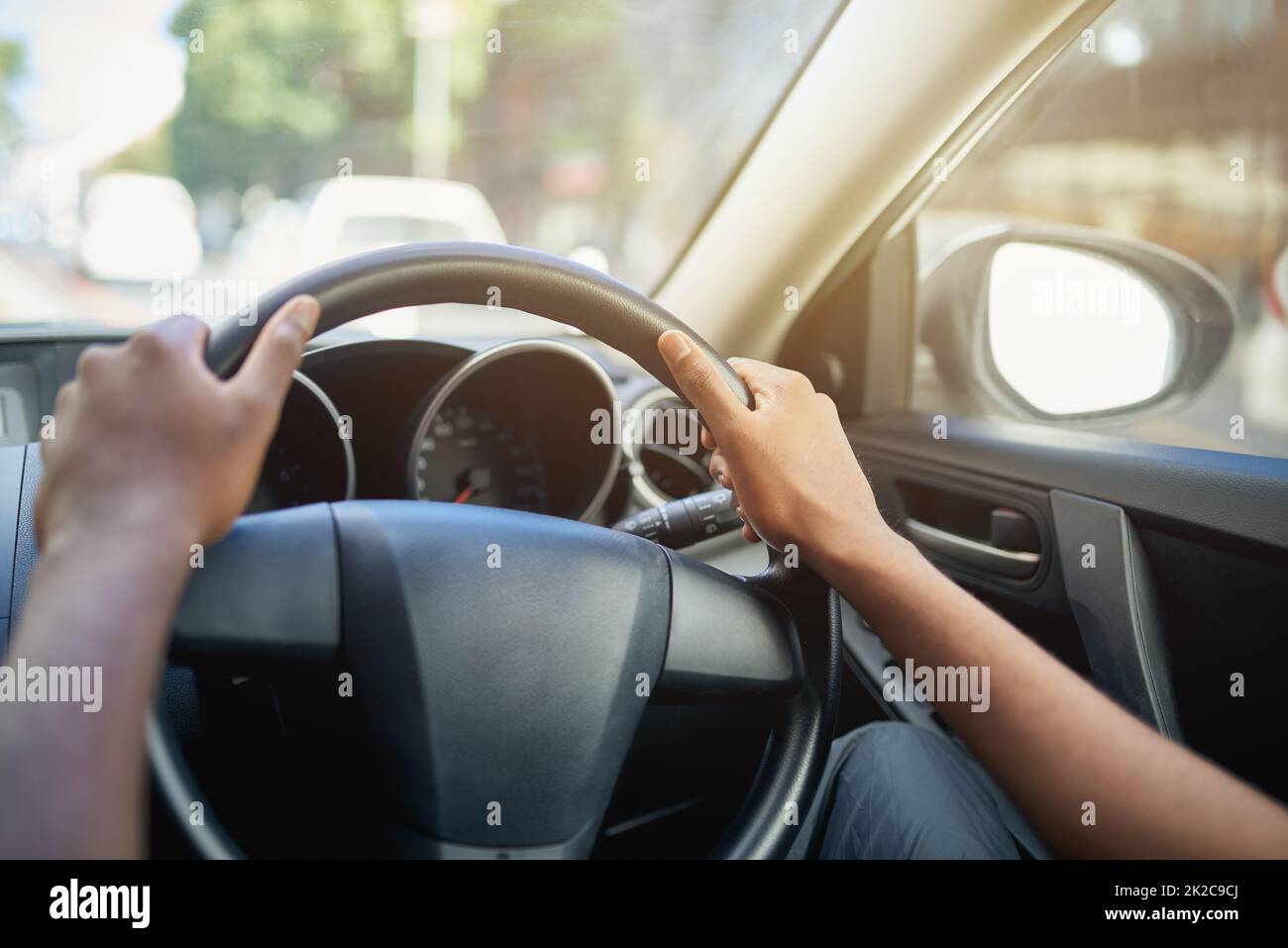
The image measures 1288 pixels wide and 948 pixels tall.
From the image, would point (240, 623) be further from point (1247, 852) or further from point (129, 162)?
point (129, 162)

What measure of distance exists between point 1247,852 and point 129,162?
261cm

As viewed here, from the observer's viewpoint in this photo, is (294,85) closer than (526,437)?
No

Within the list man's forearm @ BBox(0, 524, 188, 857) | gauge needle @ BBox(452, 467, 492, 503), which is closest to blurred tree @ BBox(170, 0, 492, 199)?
gauge needle @ BBox(452, 467, 492, 503)

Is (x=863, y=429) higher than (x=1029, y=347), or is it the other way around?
(x=1029, y=347)

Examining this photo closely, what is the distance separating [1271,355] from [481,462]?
1996 millimetres

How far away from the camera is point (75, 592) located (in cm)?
70

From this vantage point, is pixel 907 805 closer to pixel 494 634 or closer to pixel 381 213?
pixel 494 634

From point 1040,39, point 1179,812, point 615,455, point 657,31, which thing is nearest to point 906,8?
point 1040,39

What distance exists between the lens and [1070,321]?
2.41m

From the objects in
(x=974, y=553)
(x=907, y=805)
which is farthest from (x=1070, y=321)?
(x=907, y=805)

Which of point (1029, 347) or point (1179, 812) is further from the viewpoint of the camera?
point (1029, 347)

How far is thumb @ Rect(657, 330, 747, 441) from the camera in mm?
1037

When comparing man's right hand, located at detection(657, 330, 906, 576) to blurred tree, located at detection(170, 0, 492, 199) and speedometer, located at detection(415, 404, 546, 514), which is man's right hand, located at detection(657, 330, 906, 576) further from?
blurred tree, located at detection(170, 0, 492, 199)

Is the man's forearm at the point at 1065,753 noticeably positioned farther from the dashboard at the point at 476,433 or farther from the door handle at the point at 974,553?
the dashboard at the point at 476,433
